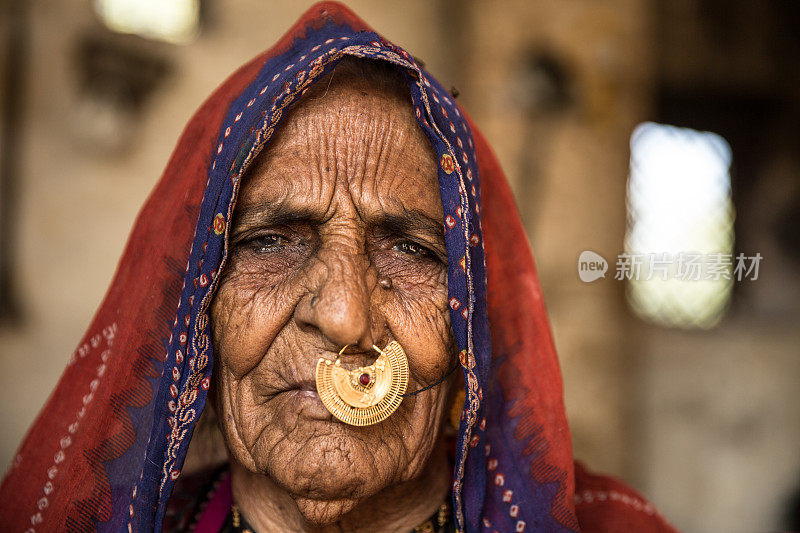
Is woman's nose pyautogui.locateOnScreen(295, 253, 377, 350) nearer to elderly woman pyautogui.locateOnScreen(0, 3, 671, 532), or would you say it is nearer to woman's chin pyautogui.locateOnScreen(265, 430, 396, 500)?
elderly woman pyautogui.locateOnScreen(0, 3, 671, 532)

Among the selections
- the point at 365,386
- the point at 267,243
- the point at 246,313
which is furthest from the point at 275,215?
the point at 365,386

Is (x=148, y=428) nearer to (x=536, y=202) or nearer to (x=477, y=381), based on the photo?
(x=477, y=381)

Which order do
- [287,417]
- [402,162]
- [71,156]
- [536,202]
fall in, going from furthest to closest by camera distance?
[536,202] → [71,156] → [402,162] → [287,417]

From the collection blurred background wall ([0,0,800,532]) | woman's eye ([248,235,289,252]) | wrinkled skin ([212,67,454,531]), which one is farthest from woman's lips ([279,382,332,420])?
blurred background wall ([0,0,800,532])

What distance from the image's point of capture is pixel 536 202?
3914 mm

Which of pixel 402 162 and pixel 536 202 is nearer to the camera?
pixel 402 162

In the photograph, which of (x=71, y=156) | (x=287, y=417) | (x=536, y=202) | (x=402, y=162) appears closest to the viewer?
(x=287, y=417)

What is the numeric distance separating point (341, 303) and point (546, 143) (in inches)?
106

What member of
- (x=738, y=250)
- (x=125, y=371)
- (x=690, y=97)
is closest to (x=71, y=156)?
(x=125, y=371)

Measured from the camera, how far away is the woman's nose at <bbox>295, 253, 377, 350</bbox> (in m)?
1.46

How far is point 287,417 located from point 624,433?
301 cm

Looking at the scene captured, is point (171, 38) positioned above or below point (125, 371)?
above

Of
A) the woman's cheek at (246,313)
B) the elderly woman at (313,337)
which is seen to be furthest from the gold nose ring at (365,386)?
the woman's cheek at (246,313)

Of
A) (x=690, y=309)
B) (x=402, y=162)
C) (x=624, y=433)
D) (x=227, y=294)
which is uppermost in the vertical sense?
(x=402, y=162)
